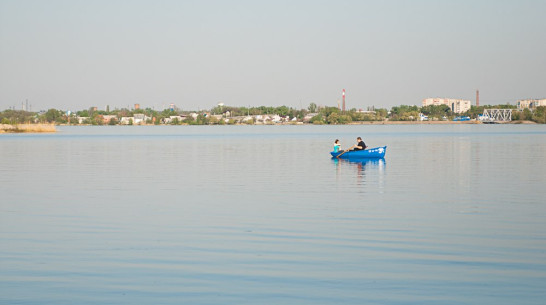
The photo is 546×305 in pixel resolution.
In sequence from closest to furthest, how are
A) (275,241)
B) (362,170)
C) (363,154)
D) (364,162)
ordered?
1. (275,241)
2. (362,170)
3. (364,162)
4. (363,154)

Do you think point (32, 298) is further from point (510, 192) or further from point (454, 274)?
point (510, 192)

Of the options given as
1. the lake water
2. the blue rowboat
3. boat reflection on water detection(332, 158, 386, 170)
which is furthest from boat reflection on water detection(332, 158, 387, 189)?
the lake water

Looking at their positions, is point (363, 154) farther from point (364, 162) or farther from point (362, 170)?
point (362, 170)

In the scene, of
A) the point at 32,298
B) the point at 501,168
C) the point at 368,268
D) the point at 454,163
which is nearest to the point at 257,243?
the point at 368,268

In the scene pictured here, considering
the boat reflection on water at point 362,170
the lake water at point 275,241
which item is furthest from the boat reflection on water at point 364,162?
the lake water at point 275,241

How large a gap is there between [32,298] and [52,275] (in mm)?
1379

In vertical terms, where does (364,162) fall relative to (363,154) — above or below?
below

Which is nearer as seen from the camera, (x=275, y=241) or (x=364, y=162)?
(x=275, y=241)

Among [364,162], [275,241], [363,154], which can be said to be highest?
[363,154]

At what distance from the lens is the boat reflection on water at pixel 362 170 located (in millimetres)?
27786

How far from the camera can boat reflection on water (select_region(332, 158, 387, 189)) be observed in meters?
27.8

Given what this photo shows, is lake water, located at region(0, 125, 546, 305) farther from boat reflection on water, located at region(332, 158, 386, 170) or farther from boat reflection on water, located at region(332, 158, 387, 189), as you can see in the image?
boat reflection on water, located at region(332, 158, 386, 170)

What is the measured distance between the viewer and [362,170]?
33.5 m

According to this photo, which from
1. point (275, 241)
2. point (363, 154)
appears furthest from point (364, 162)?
point (275, 241)
